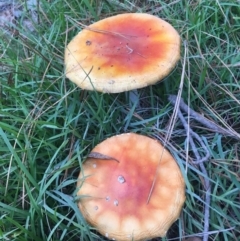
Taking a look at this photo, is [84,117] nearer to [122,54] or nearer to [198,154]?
[122,54]

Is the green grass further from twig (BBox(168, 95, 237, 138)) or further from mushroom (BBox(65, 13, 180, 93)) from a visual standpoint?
mushroom (BBox(65, 13, 180, 93))

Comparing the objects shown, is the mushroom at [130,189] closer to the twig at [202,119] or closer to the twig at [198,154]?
the twig at [198,154]

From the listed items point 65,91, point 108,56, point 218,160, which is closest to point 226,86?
point 218,160

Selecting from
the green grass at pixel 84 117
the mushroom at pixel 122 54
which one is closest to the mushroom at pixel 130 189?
the green grass at pixel 84 117

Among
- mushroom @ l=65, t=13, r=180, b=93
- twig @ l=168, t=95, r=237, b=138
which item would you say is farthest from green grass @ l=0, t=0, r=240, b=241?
mushroom @ l=65, t=13, r=180, b=93

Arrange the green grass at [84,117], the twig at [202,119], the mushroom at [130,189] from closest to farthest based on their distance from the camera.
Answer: the mushroom at [130,189], the green grass at [84,117], the twig at [202,119]

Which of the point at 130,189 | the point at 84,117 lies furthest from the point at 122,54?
the point at 130,189
